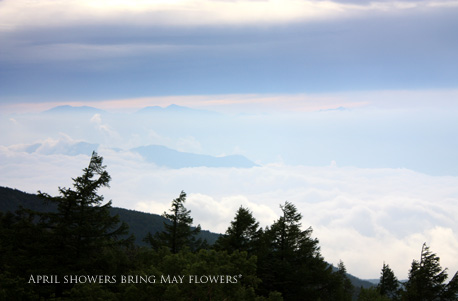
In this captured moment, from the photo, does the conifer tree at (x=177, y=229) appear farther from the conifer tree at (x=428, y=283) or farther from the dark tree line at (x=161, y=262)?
the conifer tree at (x=428, y=283)

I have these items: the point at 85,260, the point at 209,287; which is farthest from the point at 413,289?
the point at 85,260

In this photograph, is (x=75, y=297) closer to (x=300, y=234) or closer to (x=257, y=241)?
(x=257, y=241)

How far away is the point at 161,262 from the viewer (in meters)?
21.2

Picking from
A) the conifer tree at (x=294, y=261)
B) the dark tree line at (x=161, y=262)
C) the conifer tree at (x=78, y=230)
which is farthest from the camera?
the conifer tree at (x=294, y=261)

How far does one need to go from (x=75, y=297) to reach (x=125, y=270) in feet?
19.7

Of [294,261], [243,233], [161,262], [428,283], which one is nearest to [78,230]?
[161,262]

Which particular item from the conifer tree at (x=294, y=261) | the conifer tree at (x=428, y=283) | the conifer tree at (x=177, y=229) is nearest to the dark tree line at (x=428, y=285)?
the conifer tree at (x=428, y=283)

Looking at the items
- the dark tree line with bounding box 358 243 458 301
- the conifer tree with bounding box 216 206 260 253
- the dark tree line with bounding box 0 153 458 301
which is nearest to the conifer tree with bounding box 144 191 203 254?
the dark tree line with bounding box 0 153 458 301

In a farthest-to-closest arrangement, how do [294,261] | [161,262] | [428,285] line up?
[294,261]
[428,285]
[161,262]

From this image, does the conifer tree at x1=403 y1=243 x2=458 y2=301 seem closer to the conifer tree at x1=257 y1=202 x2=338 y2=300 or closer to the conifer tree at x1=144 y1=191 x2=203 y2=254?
the conifer tree at x1=257 y1=202 x2=338 y2=300

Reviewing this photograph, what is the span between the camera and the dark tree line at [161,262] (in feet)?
54.7

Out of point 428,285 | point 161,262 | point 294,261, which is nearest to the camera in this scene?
point 161,262

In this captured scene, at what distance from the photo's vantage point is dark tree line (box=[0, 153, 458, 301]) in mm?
16688

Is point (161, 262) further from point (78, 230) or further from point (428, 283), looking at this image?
point (428, 283)
